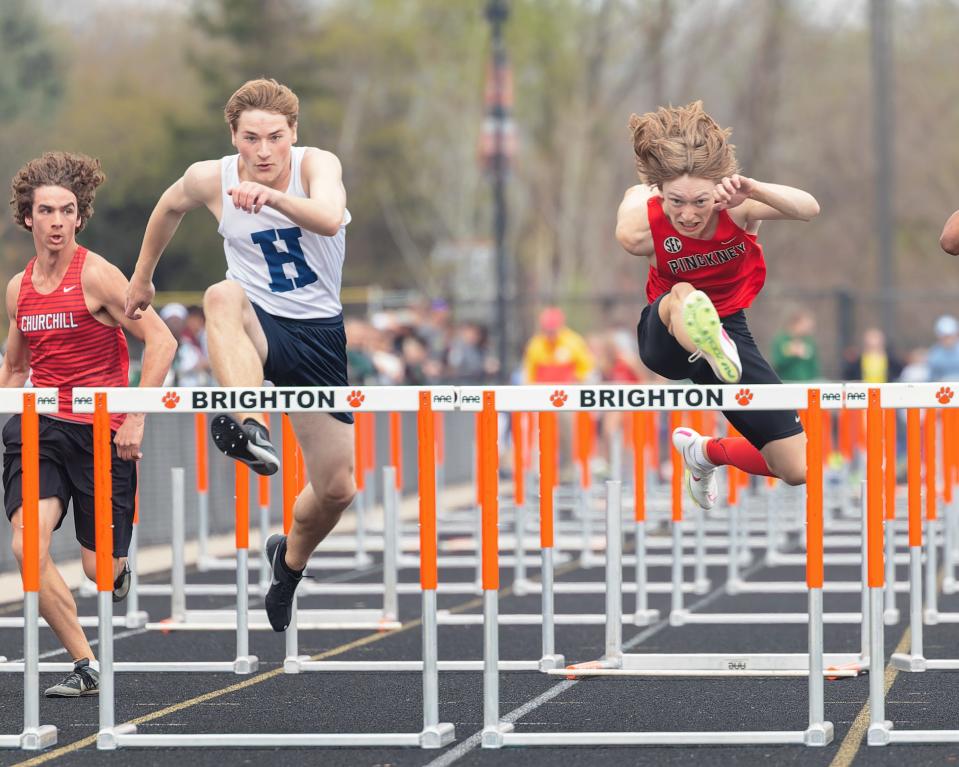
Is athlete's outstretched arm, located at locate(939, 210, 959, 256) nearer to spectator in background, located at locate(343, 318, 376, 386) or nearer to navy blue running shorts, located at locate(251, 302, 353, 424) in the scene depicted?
navy blue running shorts, located at locate(251, 302, 353, 424)

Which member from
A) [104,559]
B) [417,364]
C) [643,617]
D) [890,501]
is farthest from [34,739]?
[417,364]

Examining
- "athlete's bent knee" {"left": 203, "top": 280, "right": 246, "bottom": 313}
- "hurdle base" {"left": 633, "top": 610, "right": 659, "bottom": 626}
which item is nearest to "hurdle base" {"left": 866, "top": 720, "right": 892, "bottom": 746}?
"athlete's bent knee" {"left": 203, "top": 280, "right": 246, "bottom": 313}

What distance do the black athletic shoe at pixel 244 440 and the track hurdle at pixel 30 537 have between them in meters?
0.56

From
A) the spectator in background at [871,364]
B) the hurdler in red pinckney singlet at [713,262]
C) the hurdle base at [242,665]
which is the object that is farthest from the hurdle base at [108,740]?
the spectator in background at [871,364]

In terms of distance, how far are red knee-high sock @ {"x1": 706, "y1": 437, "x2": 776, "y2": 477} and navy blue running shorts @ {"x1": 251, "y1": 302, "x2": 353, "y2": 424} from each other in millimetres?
1457

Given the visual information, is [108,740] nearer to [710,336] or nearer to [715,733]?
[715,733]

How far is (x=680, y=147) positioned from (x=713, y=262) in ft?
1.68

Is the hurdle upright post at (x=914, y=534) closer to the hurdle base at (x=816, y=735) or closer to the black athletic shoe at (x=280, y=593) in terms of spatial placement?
the hurdle base at (x=816, y=735)

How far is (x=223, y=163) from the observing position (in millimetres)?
7156

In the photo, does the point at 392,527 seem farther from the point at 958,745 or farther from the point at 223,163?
the point at 958,745

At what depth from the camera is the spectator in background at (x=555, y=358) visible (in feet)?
67.2

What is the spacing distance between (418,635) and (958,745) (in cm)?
407

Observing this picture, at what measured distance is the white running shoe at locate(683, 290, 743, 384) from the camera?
660 centimetres

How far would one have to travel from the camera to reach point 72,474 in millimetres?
7617
